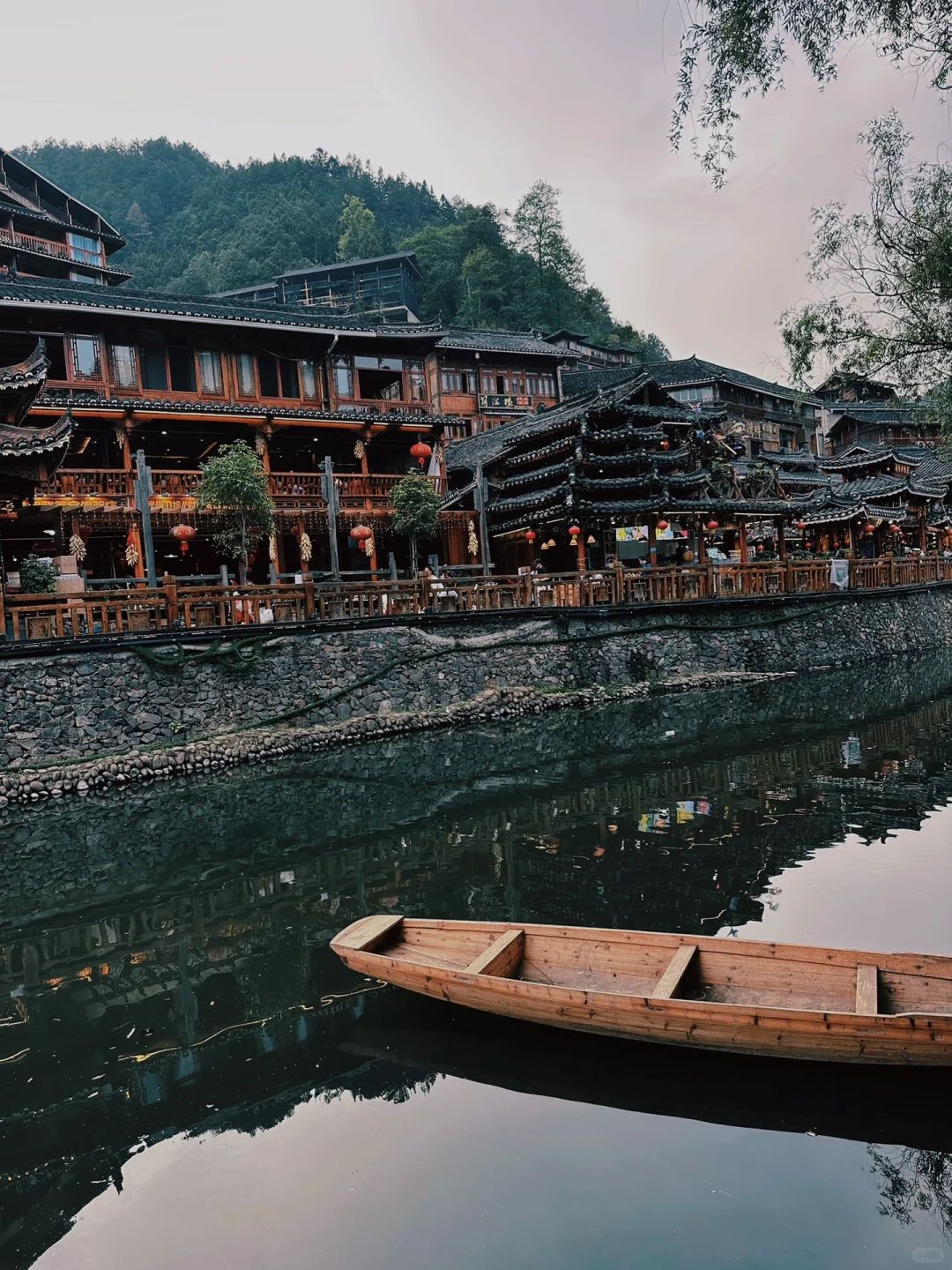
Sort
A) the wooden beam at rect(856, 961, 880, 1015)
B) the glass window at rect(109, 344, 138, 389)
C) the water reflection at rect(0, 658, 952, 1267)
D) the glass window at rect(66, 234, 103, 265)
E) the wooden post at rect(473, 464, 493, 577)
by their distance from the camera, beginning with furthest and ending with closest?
the glass window at rect(66, 234, 103, 265)
the wooden post at rect(473, 464, 493, 577)
the glass window at rect(109, 344, 138, 389)
the water reflection at rect(0, 658, 952, 1267)
the wooden beam at rect(856, 961, 880, 1015)

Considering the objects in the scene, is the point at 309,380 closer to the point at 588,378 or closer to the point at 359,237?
the point at 588,378

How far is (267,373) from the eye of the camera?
1056 inches

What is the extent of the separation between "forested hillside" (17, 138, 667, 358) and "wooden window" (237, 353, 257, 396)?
27.1 m

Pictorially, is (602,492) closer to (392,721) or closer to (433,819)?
(392,721)

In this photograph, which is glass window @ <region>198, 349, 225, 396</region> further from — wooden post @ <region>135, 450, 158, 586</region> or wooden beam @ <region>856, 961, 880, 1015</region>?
wooden beam @ <region>856, 961, 880, 1015</region>

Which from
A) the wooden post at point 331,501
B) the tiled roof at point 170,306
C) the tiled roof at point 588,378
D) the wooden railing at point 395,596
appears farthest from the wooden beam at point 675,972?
the tiled roof at point 588,378

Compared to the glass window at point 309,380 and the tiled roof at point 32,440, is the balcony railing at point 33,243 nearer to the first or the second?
the glass window at point 309,380

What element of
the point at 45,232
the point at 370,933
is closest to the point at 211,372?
the point at 45,232

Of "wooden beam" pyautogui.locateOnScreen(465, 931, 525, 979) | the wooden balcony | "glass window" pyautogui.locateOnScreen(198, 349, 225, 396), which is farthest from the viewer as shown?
"glass window" pyautogui.locateOnScreen(198, 349, 225, 396)

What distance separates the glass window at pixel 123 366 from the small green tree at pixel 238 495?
468 cm

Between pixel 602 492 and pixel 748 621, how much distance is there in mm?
5649

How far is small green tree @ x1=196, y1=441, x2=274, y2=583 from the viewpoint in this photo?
20469 millimetres

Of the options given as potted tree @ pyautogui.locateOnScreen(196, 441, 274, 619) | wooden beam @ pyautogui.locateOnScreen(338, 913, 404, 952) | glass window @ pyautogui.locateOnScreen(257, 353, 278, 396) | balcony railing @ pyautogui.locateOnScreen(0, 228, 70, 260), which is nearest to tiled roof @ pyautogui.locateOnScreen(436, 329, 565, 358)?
glass window @ pyautogui.locateOnScreen(257, 353, 278, 396)

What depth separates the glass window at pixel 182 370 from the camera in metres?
25.2
